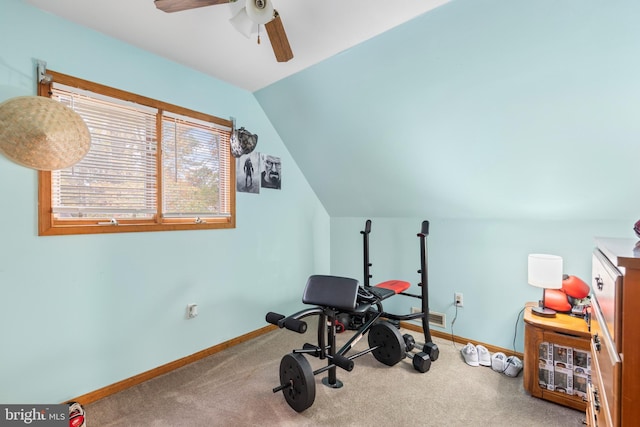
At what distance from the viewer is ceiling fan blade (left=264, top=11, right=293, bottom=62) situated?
1589 mm

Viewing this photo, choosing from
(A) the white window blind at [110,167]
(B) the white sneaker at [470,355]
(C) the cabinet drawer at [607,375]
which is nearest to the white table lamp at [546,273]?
(B) the white sneaker at [470,355]

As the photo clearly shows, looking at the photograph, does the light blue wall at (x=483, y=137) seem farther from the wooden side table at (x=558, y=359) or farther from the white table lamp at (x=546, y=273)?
the wooden side table at (x=558, y=359)

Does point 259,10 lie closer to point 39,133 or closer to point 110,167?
point 39,133

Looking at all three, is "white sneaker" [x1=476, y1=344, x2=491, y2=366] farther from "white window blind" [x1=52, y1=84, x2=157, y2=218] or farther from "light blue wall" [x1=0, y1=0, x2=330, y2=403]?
"white window blind" [x1=52, y1=84, x2=157, y2=218]

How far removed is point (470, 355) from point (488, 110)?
203cm

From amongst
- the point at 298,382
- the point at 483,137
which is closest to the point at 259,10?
the point at 483,137

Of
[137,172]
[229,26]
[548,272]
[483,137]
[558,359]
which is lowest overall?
[558,359]

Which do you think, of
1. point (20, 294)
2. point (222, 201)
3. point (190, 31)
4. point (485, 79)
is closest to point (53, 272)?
point (20, 294)

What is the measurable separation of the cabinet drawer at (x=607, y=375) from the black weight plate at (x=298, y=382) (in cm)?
140

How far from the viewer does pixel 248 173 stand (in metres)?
3.09

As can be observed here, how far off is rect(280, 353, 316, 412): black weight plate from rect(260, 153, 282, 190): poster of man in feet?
6.14

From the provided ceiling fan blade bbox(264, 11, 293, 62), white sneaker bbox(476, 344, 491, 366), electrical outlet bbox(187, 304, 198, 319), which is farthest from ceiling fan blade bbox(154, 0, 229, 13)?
white sneaker bbox(476, 344, 491, 366)

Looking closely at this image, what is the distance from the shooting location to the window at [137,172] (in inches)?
79.0

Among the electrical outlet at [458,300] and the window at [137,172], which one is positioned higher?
the window at [137,172]
